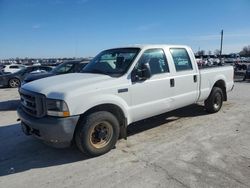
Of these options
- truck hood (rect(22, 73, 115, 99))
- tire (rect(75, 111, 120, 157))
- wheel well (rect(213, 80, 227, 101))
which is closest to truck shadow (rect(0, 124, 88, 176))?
tire (rect(75, 111, 120, 157))

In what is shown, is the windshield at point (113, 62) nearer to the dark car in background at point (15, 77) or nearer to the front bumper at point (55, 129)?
the front bumper at point (55, 129)

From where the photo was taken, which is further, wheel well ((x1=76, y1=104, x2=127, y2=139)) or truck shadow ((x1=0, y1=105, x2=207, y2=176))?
wheel well ((x1=76, y1=104, x2=127, y2=139))

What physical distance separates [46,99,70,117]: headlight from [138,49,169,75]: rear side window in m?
1.91

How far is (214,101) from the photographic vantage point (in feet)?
25.2

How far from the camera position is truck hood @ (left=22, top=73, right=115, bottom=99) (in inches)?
172

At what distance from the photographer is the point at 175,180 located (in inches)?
148

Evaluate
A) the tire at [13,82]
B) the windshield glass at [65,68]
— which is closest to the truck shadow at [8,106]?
the windshield glass at [65,68]

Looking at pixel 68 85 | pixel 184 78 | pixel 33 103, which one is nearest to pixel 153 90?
pixel 184 78

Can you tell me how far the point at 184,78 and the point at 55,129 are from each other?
3.42 meters

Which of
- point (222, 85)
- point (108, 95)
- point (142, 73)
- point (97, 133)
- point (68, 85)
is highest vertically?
point (142, 73)

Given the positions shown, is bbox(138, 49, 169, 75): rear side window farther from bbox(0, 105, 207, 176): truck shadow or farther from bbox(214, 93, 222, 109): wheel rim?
bbox(214, 93, 222, 109): wheel rim

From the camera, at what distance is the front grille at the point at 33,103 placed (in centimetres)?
444

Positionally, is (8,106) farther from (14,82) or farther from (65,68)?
(14,82)

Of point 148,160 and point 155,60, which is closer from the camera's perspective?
point 148,160
